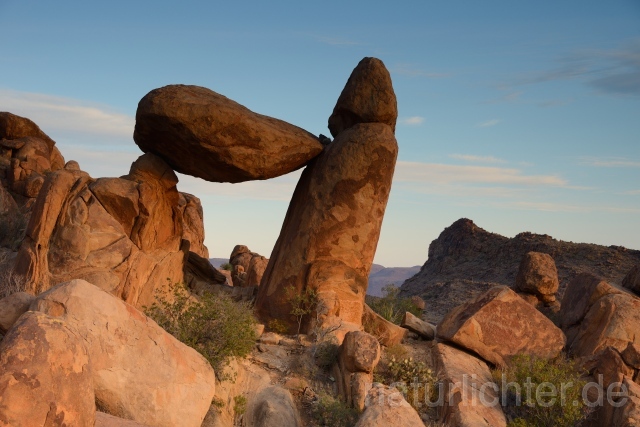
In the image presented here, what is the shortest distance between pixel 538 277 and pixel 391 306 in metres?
4.20

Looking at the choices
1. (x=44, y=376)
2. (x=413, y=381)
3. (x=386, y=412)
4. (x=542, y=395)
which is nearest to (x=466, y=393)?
(x=413, y=381)

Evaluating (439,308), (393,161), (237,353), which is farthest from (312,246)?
(439,308)

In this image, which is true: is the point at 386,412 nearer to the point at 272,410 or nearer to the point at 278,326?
the point at 272,410

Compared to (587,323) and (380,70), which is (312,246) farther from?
(587,323)

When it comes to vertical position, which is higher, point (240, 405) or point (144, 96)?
point (144, 96)

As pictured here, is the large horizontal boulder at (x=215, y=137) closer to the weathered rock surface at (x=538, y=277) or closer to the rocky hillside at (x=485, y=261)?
the weathered rock surface at (x=538, y=277)

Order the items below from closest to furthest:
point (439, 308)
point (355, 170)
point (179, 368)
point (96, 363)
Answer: point (96, 363) < point (179, 368) < point (355, 170) < point (439, 308)

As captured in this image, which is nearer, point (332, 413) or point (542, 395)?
point (332, 413)

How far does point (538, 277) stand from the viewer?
20.2m

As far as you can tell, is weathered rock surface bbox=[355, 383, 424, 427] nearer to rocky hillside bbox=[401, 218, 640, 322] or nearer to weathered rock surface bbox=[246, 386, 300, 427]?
weathered rock surface bbox=[246, 386, 300, 427]

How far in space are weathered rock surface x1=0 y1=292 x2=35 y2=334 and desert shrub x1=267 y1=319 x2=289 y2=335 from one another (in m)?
7.01

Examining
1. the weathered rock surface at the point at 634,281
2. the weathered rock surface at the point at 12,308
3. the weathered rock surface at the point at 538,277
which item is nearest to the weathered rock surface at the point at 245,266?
the weathered rock surface at the point at 538,277

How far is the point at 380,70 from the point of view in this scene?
57.6 feet

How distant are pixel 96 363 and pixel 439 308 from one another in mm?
20313
